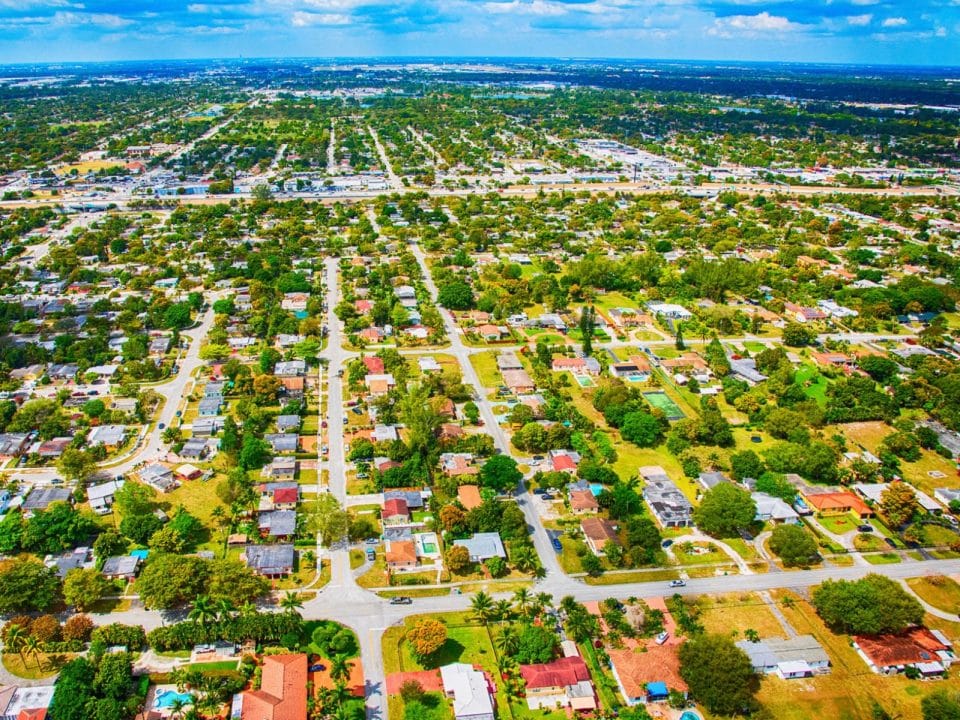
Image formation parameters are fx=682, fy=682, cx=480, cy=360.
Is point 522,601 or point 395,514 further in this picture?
point 395,514

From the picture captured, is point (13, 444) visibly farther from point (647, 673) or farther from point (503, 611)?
point (647, 673)

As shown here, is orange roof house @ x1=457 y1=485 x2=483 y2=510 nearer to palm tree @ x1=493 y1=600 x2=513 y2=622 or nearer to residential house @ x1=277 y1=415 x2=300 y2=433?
palm tree @ x1=493 y1=600 x2=513 y2=622

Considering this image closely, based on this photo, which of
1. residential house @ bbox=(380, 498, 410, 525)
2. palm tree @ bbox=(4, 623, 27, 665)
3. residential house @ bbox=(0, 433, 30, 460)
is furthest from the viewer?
residential house @ bbox=(0, 433, 30, 460)

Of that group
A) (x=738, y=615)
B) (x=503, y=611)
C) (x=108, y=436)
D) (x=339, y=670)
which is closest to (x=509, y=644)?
(x=503, y=611)

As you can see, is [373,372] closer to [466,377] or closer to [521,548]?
[466,377]

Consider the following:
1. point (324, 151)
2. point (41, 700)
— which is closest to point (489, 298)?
point (41, 700)

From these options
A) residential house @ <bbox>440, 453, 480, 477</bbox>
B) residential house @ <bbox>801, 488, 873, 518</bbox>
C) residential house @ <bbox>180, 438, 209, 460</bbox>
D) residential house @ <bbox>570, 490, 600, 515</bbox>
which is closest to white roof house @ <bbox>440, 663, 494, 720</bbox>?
residential house @ <bbox>570, 490, 600, 515</bbox>
